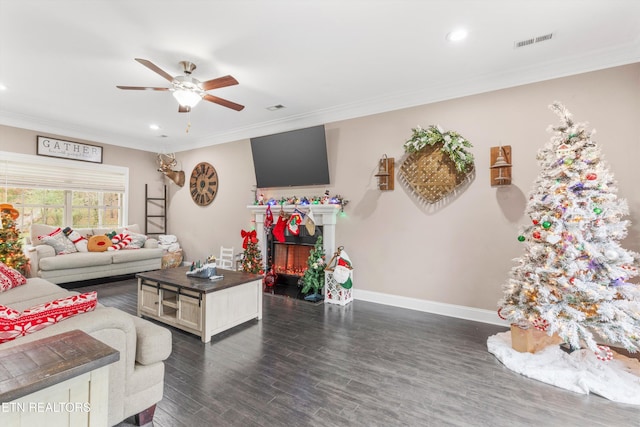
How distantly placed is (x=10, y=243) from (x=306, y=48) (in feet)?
16.9

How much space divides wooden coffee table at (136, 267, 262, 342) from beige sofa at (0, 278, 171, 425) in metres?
1.01

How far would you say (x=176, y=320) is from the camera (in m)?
3.12

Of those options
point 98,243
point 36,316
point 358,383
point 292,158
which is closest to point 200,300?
point 36,316

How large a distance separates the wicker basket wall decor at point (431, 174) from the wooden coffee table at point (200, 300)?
2.35 meters

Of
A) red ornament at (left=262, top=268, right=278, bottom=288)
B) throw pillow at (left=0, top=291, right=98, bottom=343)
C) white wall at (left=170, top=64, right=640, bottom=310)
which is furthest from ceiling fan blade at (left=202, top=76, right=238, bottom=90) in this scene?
red ornament at (left=262, top=268, right=278, bottom=288)

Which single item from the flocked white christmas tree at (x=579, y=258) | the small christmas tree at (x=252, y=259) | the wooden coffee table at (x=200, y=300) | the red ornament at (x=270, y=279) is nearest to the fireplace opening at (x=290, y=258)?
the red ornament at (x=270, y=279)

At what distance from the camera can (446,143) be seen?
3525 millimetres

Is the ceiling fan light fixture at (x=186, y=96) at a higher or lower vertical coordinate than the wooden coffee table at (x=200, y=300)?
higher

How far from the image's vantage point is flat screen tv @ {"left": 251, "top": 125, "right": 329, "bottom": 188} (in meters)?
4.54

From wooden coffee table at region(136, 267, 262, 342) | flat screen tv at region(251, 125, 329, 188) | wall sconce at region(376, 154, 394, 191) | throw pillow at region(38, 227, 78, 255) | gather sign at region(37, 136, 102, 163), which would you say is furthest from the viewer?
gather sign at region(37, 136, 102, 163)

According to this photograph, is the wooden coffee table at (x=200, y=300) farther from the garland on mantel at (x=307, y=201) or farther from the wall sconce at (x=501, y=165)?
the wall sconce at (x=501, y=165)

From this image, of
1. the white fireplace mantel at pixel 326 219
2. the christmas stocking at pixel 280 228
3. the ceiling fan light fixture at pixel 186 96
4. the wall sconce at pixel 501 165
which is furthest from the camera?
the christmas stocking at pixel 280 228

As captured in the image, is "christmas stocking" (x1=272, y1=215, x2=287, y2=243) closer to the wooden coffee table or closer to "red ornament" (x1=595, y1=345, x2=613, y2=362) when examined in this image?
the wooden coffee table

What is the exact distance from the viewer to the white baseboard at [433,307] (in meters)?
3.39
